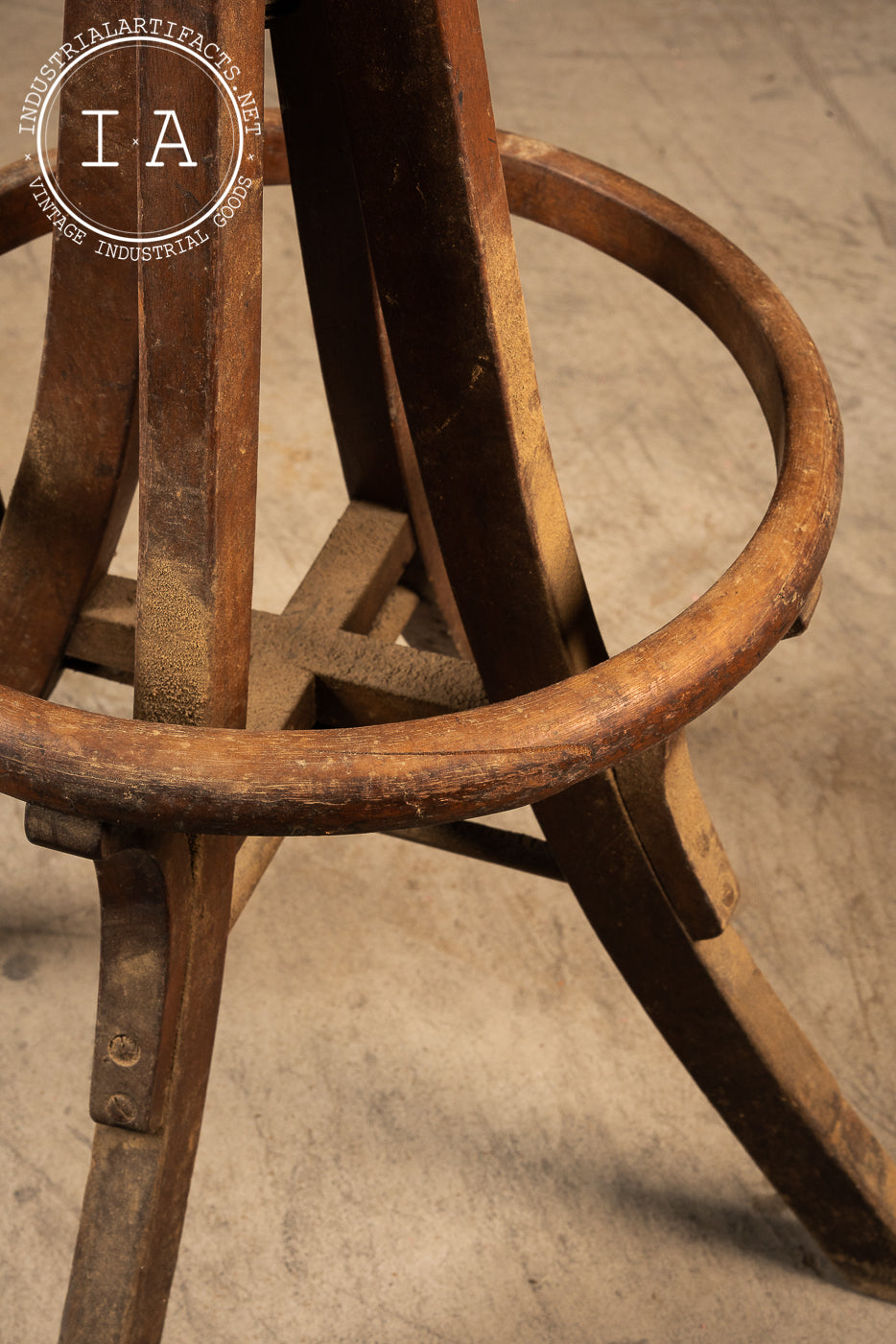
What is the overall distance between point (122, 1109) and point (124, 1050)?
0.05 m

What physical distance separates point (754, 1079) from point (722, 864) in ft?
0.74

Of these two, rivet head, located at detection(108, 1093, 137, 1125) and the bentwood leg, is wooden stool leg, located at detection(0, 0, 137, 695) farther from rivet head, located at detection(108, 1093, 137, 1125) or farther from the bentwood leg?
rivet head, located at detection(108, 1093, 137, 1125)

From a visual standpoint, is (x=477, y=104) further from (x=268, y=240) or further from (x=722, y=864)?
(x=268, y=240)

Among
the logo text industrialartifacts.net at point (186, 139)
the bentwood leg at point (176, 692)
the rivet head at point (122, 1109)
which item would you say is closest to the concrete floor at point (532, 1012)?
the bentwood leg at point (176, 692)

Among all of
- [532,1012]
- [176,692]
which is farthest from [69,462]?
[532,1012]

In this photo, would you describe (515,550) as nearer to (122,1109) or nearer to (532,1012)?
(122,1109)

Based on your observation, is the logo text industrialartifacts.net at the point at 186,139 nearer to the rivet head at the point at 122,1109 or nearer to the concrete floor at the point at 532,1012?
the rivet head at the point at 122,1109

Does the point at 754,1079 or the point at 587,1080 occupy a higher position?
the point at 754,1079

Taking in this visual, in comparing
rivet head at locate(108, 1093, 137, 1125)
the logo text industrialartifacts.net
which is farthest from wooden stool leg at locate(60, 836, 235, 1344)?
the logo text industrialartifacts.net

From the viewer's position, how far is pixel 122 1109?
3.38 ft

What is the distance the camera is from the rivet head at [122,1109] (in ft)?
3.37

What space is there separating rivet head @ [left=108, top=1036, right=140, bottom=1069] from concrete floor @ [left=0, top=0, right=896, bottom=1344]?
0.47 meters

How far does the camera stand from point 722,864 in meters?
1.15

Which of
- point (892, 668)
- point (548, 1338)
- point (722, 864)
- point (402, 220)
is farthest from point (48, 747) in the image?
point (892, 668)
